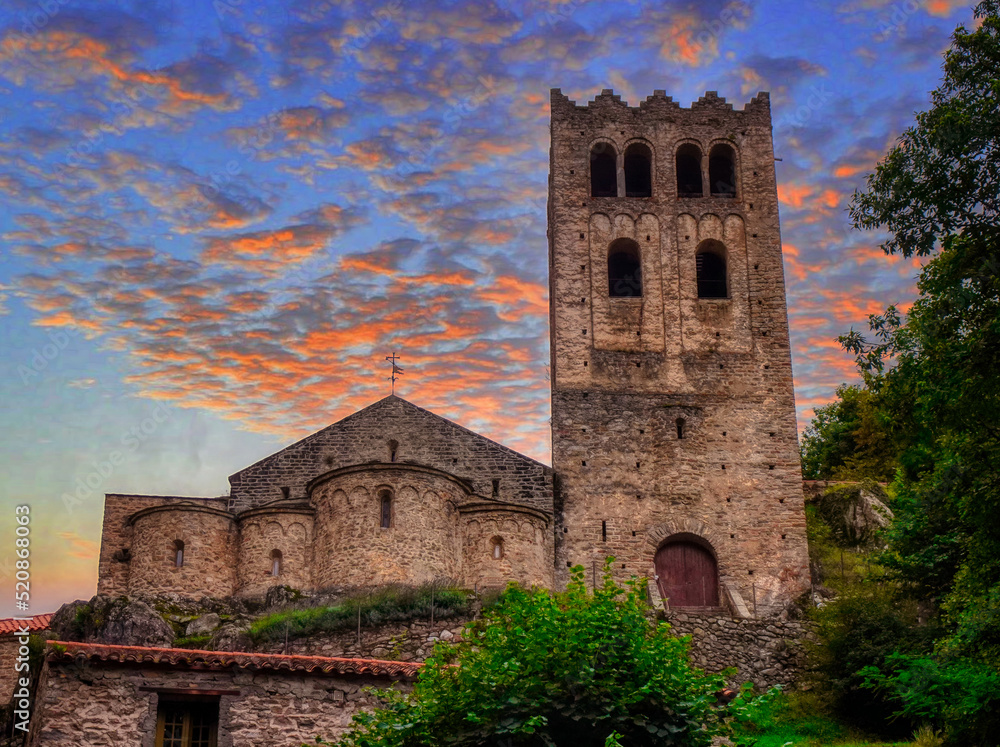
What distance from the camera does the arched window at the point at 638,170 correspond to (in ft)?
131

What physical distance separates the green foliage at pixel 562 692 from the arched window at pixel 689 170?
27412 mm

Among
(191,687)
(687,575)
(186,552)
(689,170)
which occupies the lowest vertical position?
(191,687)

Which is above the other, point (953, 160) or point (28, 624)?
point (953, 160)

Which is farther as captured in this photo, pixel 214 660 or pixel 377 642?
pixel 377 642

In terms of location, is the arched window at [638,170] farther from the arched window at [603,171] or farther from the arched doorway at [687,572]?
the arched doorway at [687,572]

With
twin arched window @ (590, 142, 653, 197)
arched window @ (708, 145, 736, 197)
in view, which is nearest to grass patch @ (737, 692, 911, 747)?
arched window @ (708, 145, 736, 197)

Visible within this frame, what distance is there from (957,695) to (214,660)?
12198 mm

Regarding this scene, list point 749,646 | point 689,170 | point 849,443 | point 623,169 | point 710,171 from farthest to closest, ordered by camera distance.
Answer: point 849,443
point 689,170
point 710,171
point 623,169
point 749,646

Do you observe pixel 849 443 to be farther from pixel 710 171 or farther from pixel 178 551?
pixel 178 551

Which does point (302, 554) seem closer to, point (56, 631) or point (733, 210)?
point (56, 631)

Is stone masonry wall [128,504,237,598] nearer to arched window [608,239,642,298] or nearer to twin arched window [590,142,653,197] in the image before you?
arched window [608,239,642,298]

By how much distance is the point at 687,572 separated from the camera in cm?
3431

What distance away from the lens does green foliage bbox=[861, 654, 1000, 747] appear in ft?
59.1

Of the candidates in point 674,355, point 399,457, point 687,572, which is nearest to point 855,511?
point 687,572
